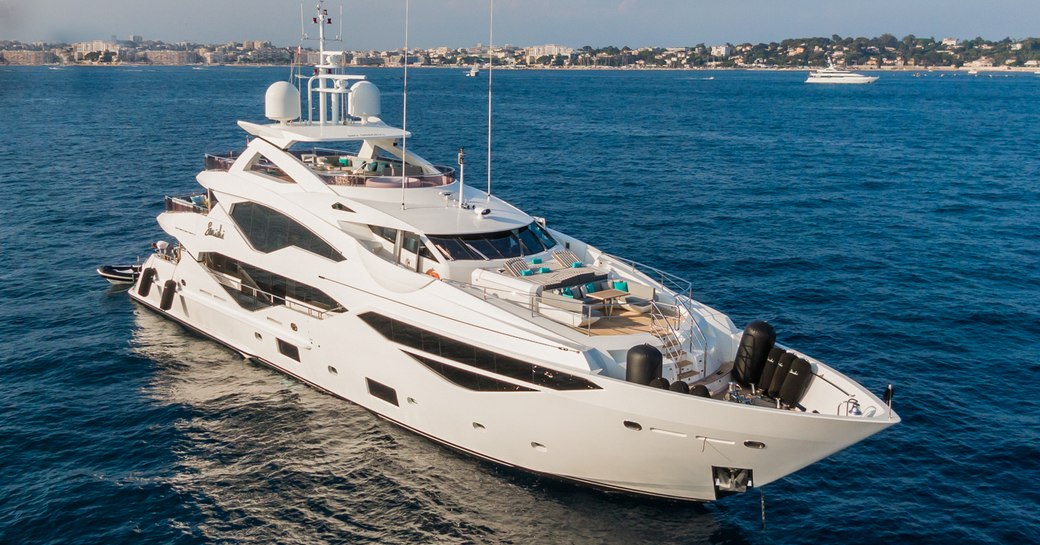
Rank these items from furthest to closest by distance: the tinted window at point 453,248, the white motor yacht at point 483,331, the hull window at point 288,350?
the hull window at point 288,350 < the tinted window at point 453,248 < the white motor yacht at point 483,331

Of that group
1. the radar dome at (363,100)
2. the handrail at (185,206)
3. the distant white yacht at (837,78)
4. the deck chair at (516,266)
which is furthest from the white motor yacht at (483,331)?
the distant white yacht at (837,78)

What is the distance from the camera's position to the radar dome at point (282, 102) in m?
25.4

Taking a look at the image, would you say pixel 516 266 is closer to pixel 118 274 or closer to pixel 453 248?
pixel 453 248

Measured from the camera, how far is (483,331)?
17.7 m

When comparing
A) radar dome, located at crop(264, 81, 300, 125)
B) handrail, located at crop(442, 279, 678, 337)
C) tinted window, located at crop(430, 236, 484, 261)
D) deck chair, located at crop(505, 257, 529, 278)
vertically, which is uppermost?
radar dome, located at crop(264, 81, 300, 125)

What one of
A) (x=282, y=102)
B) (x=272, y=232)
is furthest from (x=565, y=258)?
(x=282, y=102)

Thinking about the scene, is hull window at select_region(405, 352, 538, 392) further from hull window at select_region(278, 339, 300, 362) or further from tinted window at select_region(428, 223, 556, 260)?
hull window at select_region(278, 339, 300, 362)

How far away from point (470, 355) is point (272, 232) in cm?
820

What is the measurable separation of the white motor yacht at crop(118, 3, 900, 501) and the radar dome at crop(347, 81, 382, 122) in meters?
0.84

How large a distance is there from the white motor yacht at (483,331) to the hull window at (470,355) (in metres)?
0.04

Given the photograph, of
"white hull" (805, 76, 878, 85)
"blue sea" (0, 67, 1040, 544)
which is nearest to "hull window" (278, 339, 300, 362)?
"blue sea" (0, 67, 1040, 544)

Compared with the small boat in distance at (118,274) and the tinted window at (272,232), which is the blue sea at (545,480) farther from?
the tinted window at (272,232)

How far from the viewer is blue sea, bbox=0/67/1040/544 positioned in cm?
1706

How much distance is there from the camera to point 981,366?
24609 mm
